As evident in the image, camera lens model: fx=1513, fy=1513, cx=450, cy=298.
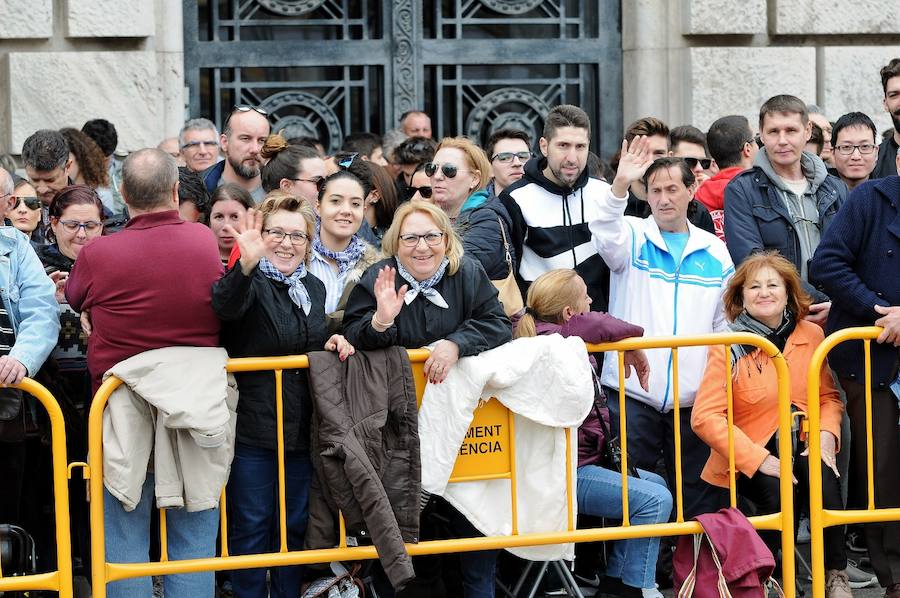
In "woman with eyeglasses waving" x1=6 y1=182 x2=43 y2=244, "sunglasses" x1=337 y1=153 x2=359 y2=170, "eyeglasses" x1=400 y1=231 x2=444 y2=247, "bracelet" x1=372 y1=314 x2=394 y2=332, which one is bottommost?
"bracelet" x1=372 y1=314 x2=394 y2=332

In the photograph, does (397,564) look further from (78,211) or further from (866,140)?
(866,140)

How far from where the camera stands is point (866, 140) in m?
7.61

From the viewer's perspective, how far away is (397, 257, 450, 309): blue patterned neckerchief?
19.1 feet

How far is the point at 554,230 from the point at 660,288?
0.55 metres

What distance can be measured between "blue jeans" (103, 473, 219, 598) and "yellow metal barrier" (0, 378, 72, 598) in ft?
0.49

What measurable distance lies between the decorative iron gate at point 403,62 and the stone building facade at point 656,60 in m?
0.16

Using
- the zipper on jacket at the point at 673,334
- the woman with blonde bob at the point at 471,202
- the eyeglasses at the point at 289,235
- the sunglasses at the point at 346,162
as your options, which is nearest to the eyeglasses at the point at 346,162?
the sunglasses at the point at 346,162

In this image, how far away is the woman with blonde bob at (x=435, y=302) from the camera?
5695 mm

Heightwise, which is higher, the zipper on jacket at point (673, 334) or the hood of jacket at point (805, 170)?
the hood of jacket at point (805, 170)

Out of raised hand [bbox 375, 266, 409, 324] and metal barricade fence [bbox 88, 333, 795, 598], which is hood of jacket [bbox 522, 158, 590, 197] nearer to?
metal barricade fence [bbox 88, 333, 795, 598]

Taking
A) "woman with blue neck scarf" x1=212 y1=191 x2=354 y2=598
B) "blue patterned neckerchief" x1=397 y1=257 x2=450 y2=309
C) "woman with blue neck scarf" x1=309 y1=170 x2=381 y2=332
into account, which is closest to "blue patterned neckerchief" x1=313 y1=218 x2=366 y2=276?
"woman with blue neck scarf" x1=309 y1=170 x2=381 y2=332

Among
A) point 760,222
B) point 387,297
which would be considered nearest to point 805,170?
point 760,222

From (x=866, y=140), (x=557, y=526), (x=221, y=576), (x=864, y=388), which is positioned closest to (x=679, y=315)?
(x=864, y=388)

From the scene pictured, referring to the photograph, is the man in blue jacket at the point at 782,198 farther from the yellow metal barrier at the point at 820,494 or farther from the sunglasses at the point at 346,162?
the sunglasses at the point at 346,162
